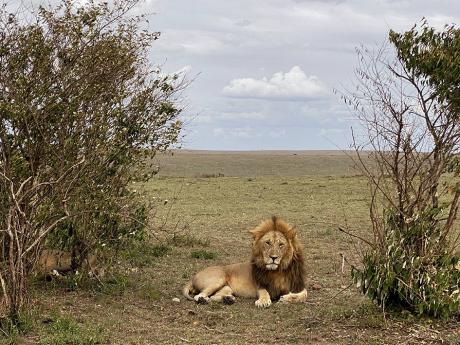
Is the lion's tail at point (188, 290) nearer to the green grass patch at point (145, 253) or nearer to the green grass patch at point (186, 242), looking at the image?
the green grass patch at point (145, 253)

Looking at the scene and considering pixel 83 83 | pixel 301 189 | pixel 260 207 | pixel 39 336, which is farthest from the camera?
pixel 301 189

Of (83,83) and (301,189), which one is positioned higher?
(83,83)

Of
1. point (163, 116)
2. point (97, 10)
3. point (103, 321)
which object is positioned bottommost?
point (103, 321)

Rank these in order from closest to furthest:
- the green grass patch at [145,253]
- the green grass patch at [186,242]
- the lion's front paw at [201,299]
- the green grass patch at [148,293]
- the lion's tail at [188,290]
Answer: the lion's front paw at [201,299] → the green grass patch at [148,293] → the lion's tail at [188,290] → the green grass patch at [145,253] → the green grass patch at [186,242]

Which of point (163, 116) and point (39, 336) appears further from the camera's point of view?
point (163, 116)

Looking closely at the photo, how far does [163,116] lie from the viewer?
32.6ft

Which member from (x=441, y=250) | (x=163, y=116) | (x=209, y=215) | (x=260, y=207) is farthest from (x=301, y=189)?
(x=441, y=250)

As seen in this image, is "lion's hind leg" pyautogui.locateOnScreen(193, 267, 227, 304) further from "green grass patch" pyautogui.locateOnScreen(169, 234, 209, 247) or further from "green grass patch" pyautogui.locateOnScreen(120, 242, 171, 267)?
"green grass patch" pyautogui.locateOnScreen(169, 234, 209, 247)

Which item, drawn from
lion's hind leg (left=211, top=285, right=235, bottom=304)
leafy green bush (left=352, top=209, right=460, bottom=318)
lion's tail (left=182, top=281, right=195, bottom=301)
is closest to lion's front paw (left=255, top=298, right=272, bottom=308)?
lion's hind leg (left=211, top=285, right=235, bottom=304)

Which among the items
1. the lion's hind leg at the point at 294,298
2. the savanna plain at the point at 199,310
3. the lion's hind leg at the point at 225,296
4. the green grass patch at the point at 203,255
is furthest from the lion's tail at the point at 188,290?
the green grass patch at the point at 203,255

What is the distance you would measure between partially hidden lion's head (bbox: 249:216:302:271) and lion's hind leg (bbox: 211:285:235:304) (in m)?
0.56

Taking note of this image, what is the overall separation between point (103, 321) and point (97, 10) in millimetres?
4146

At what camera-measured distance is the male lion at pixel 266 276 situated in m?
9.40

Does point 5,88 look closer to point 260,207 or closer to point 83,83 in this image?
point 83,83
